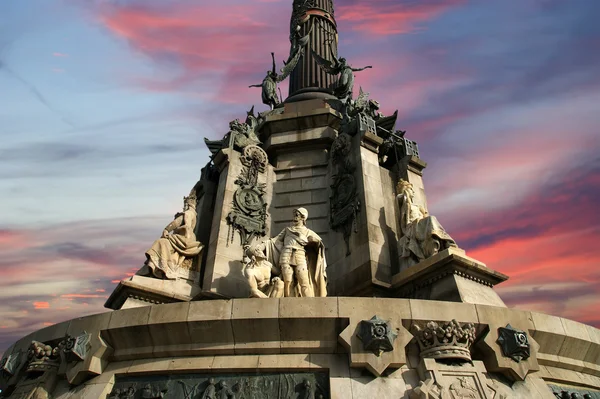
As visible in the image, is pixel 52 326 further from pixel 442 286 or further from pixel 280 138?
pixel 280 138

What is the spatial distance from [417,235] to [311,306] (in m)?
5.44

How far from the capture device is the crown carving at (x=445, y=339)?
8.33 m

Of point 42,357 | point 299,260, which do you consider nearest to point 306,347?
point 299,260

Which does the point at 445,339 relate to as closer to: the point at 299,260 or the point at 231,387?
the point at 231,387

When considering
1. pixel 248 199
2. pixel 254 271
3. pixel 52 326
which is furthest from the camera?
pixel 248 199

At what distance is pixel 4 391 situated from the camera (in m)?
10.6

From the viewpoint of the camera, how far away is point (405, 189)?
583 inches

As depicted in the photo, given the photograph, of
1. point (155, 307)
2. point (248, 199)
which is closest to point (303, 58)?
point (248, 199)

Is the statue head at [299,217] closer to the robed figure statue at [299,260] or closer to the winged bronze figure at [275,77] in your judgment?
the robed figure statue at [299,260]

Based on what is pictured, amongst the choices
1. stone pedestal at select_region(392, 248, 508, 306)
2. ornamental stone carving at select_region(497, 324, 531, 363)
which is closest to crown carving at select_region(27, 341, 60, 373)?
stone pedestal at select_region(392, 248, 508, 306)

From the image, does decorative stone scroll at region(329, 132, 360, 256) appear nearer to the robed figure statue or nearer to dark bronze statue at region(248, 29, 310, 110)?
the robed figure statue

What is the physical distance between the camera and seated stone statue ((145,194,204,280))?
1384cm

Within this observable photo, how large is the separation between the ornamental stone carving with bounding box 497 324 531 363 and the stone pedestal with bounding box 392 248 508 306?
6.81 ft

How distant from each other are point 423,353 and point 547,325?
301cm
